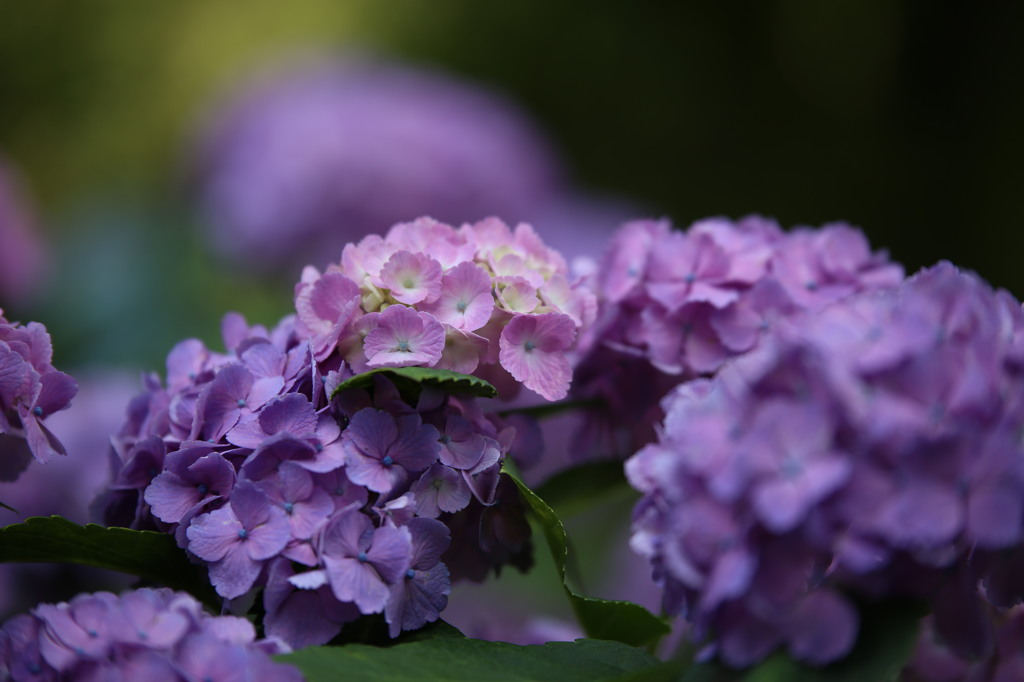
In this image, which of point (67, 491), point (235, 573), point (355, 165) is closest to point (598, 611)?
point (235, 573)

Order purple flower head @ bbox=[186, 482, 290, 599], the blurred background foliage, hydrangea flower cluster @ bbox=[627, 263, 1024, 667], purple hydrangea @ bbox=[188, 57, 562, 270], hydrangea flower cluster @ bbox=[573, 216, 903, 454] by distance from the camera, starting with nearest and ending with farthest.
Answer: hydrangea flower cluster @ bbox=[627, 263, 1024, 667] → purple flower head @ bbox=[186, 482, 290, 599] → hydrangea flower cluster @ bbox=[573, 216, 903, 454] → purple hydrangea @ bbox=[188, 57, 562, 270] → the blurred background foliage

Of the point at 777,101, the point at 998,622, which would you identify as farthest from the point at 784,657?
the point at 777,101

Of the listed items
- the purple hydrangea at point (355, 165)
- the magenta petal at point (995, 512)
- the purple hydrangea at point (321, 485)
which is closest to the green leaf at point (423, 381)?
the purple hydrangea at point (321, 485)

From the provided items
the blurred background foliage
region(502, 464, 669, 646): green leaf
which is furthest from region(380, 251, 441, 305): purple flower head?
the blurred background foliage

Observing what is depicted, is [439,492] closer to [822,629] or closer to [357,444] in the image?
[357,444]

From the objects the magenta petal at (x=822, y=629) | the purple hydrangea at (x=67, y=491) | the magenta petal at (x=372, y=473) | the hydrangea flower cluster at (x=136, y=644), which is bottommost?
the purple hydrangea at (x=67, y=491)

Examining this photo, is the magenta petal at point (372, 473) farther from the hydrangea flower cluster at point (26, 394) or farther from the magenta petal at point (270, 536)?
the hydrangea flower cluster at point (26, 394)

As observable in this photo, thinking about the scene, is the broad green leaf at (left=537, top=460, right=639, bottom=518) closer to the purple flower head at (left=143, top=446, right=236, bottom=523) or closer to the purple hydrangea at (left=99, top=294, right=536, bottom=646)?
the purple hydrangea at (left=99, top=294, right=536, bottom=646)
